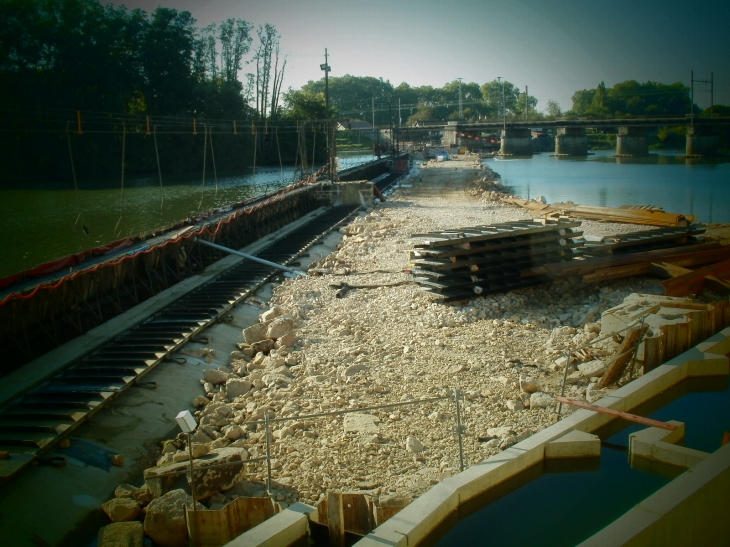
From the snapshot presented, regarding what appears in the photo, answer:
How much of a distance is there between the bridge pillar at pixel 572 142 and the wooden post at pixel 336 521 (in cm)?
11162

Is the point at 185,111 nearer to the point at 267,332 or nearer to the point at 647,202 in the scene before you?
the point at 647,202

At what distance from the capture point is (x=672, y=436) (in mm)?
8109

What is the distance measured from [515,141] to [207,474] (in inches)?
4635

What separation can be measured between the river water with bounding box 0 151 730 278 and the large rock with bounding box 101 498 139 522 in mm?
15439

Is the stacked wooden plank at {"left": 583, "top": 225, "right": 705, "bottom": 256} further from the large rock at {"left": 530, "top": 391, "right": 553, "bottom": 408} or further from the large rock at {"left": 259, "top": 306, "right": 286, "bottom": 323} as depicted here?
the large rock at {"left": 530, "top": 391, "right": 553, "bottom": 408}

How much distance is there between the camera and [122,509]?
6.60m

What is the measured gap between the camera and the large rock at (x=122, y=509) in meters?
6.59

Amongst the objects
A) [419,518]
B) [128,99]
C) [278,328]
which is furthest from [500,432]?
[128,99]

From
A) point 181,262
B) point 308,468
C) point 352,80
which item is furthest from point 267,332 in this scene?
point 352,80

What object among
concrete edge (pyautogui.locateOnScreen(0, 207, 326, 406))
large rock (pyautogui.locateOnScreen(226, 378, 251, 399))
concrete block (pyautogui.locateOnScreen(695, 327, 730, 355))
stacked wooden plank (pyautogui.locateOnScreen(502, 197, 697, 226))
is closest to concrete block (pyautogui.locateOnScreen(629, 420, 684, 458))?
concrete block (pyautogui.locateOnScreen(695, 327, 730, 355))

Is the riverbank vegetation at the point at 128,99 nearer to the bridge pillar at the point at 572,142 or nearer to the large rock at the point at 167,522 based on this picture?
the large rock at the point at 167,522

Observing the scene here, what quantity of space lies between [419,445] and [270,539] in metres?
2.42

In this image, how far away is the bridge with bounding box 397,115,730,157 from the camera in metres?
80.6

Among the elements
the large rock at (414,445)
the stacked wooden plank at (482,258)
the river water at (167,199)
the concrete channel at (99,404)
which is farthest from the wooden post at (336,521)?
the river water at (167,199)
